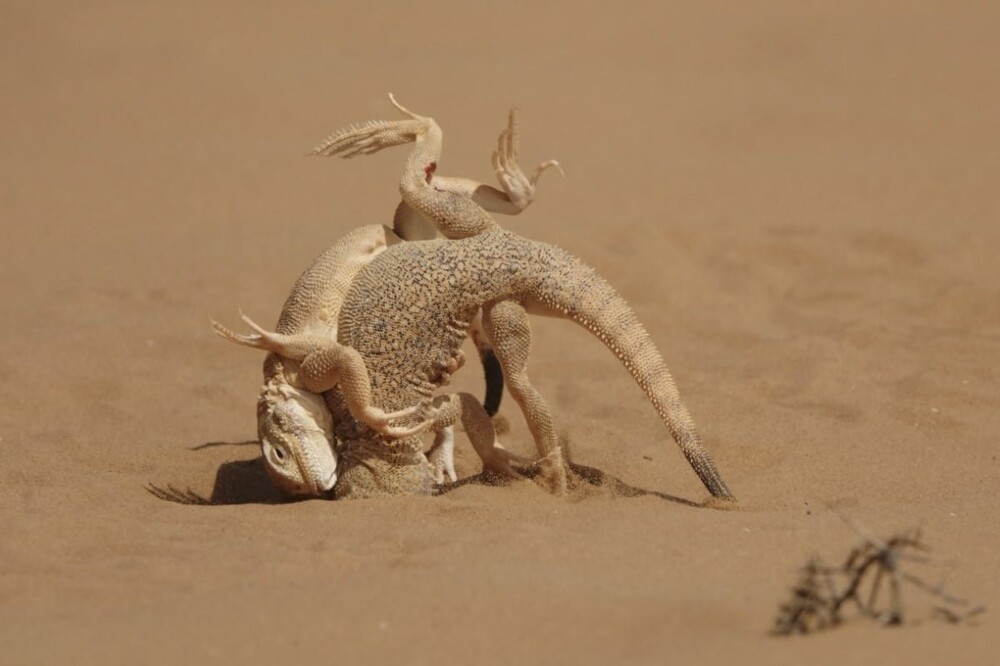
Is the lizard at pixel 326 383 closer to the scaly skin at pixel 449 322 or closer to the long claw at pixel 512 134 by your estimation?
the long claw at pixel 512 134

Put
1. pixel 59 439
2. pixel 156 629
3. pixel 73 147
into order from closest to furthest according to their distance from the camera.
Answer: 1. pixel 156 629
2. pixel 59 439
3. pixel 73 147

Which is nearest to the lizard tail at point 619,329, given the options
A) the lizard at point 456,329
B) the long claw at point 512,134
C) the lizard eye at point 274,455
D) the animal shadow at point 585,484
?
the lizard at point 456,329

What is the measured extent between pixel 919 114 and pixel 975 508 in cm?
1101

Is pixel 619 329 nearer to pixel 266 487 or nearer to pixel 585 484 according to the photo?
pixel 585 484

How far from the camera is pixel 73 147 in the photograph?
16.5 m

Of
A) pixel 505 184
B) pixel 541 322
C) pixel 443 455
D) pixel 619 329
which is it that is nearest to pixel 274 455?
pixel 443 455

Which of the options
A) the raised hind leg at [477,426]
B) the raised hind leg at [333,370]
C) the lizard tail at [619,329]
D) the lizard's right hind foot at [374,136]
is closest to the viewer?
the raised hind leg at [333,370]

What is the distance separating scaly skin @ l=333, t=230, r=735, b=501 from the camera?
6.67 metres

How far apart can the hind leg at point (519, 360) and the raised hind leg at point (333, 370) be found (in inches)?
18.3

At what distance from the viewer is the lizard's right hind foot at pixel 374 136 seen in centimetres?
751

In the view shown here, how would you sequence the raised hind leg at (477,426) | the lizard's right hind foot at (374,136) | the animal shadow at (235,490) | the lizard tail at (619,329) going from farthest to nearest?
the lizard's right hind foot at (374,136) → the animal shadow at (235,490) → the raised hind leg at (477,426) → the lizard tail at (619,329)

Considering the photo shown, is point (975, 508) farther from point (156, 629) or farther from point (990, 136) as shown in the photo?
point (990, 136)

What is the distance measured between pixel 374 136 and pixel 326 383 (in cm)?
154

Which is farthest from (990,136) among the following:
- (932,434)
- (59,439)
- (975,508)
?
(59,439)
